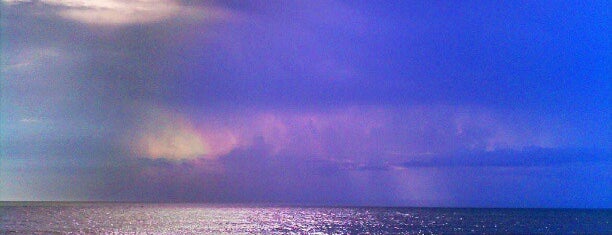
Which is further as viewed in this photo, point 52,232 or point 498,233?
point 498,233

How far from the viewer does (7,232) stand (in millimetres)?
98625

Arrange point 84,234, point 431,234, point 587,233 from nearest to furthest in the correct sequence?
point 84,234 < point 431,234 < point 587,233

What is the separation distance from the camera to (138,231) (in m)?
106

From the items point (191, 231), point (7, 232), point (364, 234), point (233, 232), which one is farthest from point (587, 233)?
point (7, 232)

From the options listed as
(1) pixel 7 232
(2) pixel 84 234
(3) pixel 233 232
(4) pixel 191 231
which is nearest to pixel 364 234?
(3) pixel 233 232

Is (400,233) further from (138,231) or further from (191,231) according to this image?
(138,231)

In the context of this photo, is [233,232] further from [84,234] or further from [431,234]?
[431,234]

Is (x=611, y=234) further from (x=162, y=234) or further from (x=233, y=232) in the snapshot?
(x=162, y=234)

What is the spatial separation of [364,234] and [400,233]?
6503 mm

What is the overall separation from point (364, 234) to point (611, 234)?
42.4 meters

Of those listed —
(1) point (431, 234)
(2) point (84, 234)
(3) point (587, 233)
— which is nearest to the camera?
(2) point (84, 234)

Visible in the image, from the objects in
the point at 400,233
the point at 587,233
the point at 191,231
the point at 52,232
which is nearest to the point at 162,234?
the point at 191,231

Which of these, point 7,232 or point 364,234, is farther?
point 364,234

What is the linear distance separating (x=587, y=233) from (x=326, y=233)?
46.3 m
